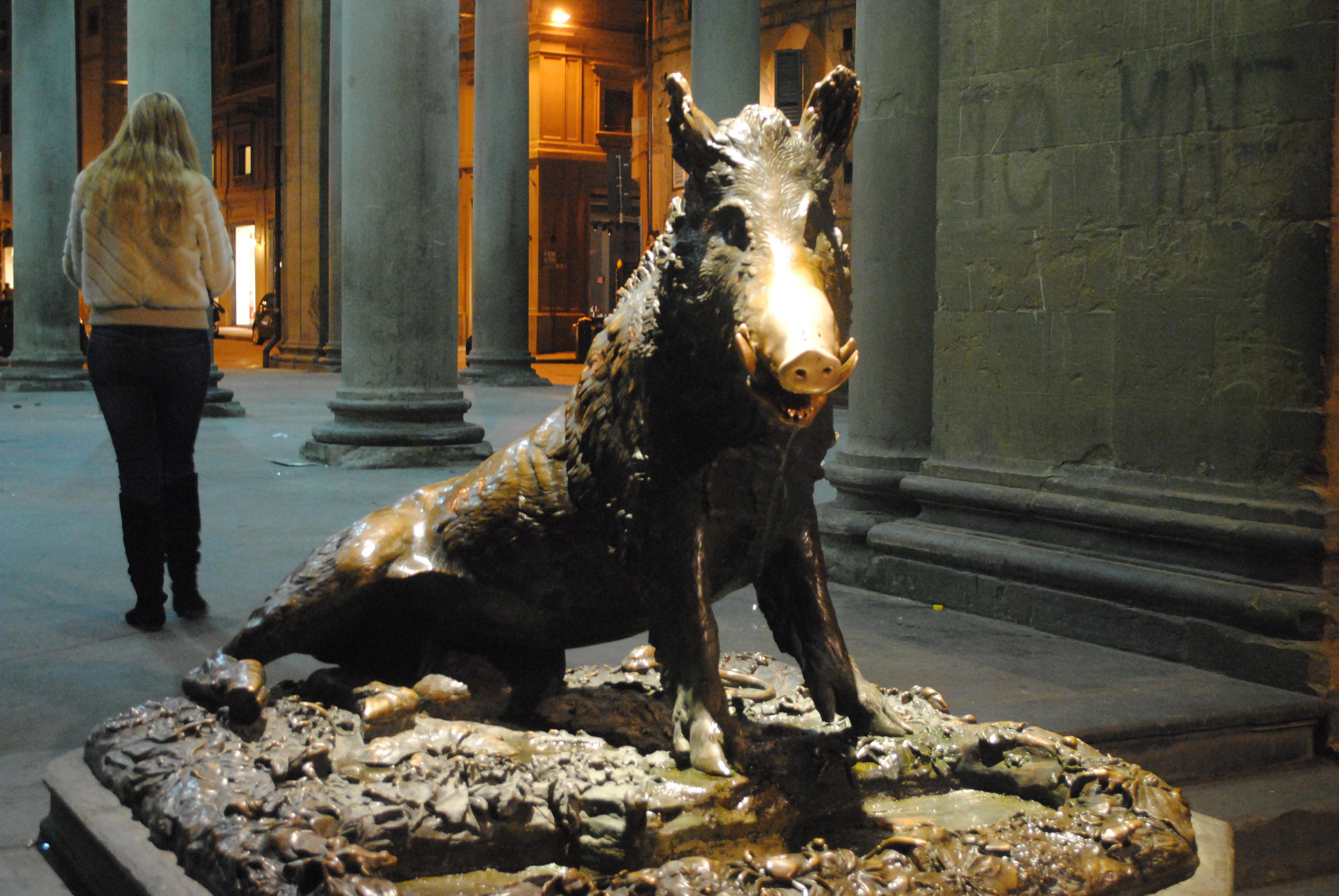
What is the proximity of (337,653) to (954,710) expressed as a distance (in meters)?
1.84

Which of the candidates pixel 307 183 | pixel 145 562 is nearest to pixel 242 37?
pixel 307 183

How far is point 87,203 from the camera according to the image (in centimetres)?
515

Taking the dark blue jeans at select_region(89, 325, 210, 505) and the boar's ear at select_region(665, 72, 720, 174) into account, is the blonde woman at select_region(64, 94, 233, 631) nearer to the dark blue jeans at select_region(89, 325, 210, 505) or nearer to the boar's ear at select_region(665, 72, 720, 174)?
the dark blue jeans at select_region(89, 325, 210, 505)

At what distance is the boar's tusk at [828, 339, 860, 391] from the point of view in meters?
2.16

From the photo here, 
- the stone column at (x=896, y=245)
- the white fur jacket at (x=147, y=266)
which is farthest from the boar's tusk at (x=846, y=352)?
the stone column at (x=896, y=245)

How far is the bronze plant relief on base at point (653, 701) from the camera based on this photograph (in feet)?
7.89

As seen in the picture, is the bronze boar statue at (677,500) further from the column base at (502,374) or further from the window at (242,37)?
the window at (242,37)

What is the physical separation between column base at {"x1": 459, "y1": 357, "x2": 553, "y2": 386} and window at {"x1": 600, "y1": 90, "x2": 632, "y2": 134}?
12658 mm

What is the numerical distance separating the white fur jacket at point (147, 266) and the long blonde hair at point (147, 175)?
0.03m

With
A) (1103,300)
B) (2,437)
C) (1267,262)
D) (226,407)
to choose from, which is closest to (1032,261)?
(1103,300)

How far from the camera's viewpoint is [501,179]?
1758 cm

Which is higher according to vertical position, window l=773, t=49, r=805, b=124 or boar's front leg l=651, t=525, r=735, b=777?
window l=773, t=49, r=805, b=124

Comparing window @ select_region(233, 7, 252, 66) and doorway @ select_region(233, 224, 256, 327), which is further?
doorway @ select_region(233, 224, 256, 327)

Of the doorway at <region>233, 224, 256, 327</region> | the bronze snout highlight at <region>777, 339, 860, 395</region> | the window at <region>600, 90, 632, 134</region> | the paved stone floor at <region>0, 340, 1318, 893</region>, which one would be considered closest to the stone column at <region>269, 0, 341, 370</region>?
the window at <region>600, 90, 632, 134</region>
